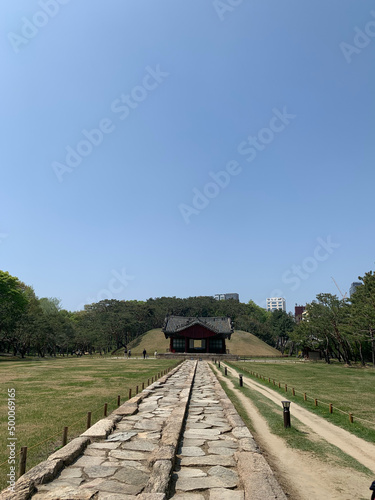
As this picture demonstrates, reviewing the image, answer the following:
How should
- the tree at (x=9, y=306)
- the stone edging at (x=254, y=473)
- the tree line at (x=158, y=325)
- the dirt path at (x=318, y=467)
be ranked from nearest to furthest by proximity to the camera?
the stone edging at (x=254, y=473) → the dirt path at (x=318, y=467) → the tree line at (x=158, y=325) → the tree at (x=9, y=306)

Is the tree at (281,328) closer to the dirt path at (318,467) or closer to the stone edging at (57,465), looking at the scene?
the dirt path at (318,467)

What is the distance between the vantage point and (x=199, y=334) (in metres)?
54.6

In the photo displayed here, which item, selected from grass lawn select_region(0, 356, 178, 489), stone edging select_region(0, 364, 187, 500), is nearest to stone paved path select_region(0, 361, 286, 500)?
stone edging select_region(0, 364, 187, 500)

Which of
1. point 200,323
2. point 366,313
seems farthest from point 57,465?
point 200,323

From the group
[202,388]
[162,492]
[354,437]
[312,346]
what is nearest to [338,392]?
[202,388]

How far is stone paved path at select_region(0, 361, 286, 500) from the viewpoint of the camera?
5262 mm

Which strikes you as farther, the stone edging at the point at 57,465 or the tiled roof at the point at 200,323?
the tiled roof at the point at 200,323

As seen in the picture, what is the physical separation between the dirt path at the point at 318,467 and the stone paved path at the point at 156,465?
688 millimetres

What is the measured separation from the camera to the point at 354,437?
10.4m

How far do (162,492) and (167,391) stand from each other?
38.4 ft

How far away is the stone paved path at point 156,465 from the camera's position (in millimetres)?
5262

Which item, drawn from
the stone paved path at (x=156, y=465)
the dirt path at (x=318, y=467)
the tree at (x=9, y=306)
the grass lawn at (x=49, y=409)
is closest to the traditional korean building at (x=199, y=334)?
the tree at (x=9, y=306)

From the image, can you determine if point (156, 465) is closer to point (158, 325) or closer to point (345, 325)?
point (345, 325)

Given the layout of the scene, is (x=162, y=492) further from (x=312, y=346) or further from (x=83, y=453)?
(x=312, y=346)
